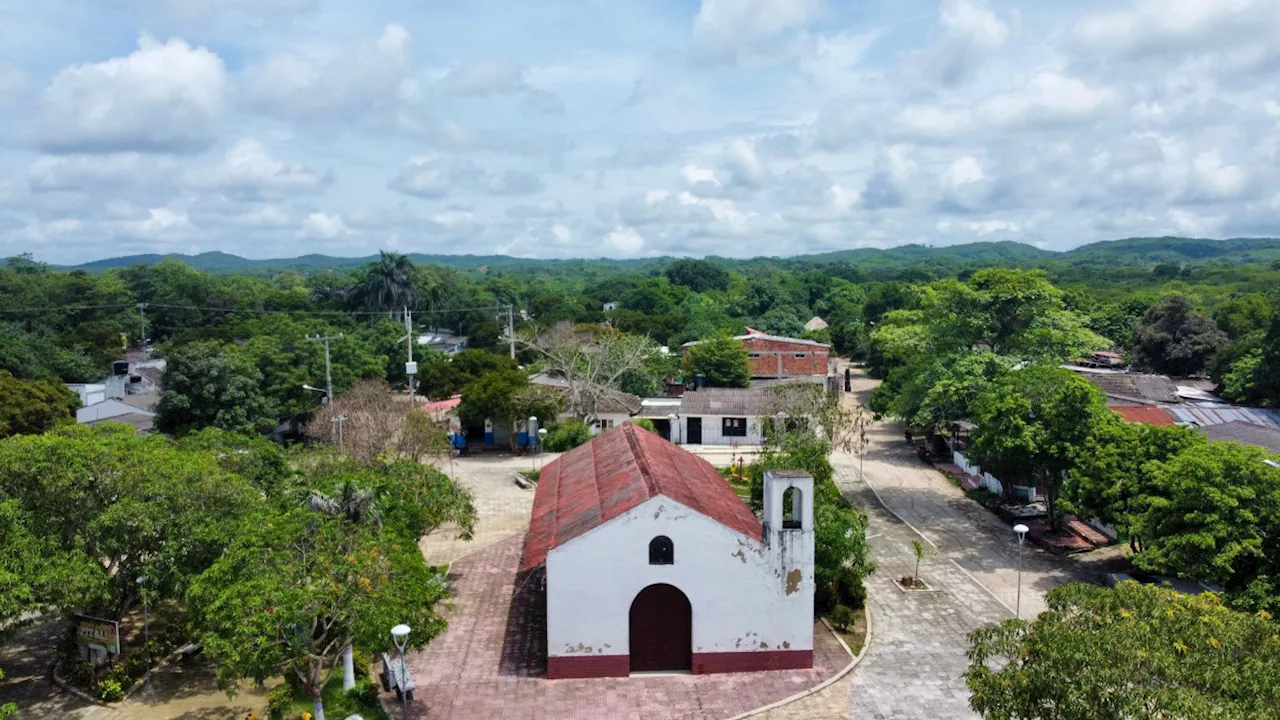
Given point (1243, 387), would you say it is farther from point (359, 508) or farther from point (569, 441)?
point (359, 508)

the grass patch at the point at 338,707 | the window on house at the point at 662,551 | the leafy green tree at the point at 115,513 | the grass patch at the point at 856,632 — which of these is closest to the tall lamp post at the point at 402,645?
the grass patch at the point at 338,707

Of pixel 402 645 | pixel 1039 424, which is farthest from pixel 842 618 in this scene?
pixel 402 645

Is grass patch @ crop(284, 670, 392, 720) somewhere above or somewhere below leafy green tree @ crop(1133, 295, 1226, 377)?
below

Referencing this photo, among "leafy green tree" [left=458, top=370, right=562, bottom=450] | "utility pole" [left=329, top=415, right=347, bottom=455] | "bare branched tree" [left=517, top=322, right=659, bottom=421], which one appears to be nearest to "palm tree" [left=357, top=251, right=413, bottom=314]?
"bare branched tree" [left=517, top=322, right=659, bottom=421]

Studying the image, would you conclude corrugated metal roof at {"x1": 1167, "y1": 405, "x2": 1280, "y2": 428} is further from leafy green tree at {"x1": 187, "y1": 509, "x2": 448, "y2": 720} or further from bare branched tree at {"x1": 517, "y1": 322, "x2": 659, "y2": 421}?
leafy green tree at {"x1": 187, "y1": 509, "x2": 448, "y2": 720}

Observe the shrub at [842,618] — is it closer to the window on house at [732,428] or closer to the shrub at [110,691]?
the shrub at [110,691]

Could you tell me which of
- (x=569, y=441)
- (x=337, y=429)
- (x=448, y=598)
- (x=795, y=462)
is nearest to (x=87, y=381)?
(x=337, y=429)
